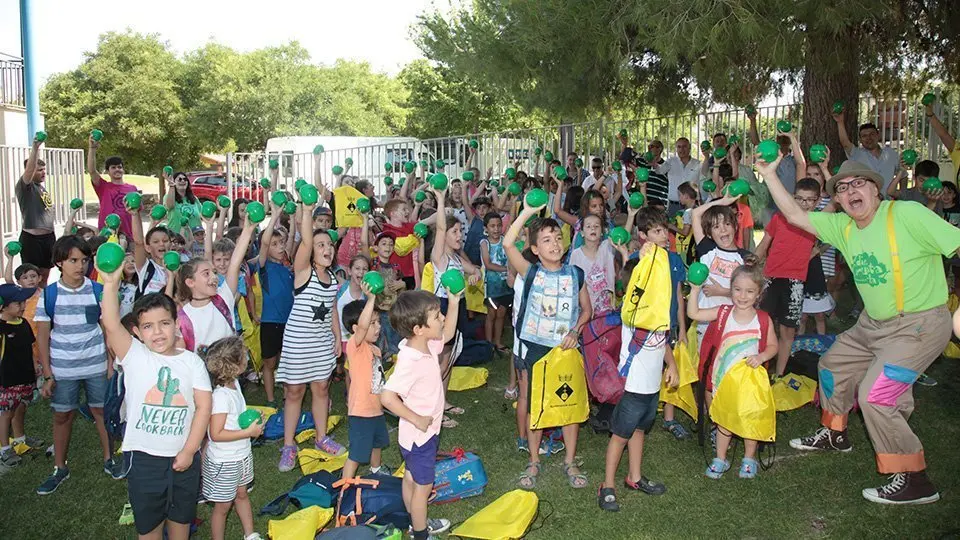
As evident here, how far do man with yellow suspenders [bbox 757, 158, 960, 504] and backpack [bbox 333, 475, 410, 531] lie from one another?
2703 mm

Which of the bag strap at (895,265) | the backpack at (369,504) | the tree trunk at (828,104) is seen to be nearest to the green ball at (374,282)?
the backpack at (369,504)

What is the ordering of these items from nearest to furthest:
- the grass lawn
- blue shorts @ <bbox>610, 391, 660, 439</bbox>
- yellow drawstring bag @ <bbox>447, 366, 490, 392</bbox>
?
the grass lawn < blue shorts @ <bbox>610, 391, 660, 439</bbox> < yellow drawstring bag @ <bbox>447, 366, 490, 392</bbox>

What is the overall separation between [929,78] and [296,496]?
9.94 metres

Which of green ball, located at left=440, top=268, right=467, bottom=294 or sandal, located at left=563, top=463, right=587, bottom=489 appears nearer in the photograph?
green ball, located at left=440, top=268, right=467, bottom=294

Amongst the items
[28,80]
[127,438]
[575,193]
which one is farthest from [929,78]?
[28,80]

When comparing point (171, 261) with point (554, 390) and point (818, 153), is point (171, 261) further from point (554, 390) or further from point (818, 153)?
point (818, 153)

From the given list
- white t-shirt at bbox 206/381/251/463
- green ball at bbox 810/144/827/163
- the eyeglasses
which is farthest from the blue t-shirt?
green ball at bbox 810/144/827/163

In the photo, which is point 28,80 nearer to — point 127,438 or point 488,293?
point 488,293

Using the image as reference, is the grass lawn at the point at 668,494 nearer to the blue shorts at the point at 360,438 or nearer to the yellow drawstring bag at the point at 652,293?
the blue shorts at the point at 360,438

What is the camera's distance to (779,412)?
19.6 feet

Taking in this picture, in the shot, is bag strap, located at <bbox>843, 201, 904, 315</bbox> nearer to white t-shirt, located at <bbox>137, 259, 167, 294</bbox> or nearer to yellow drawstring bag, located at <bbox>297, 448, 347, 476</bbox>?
yellow drawstring bag, located at <bbox>297, 448, 347, 476</bbox>

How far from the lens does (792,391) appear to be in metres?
6.07

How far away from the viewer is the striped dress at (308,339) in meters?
5.15

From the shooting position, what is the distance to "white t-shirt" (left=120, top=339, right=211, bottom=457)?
143 inches
